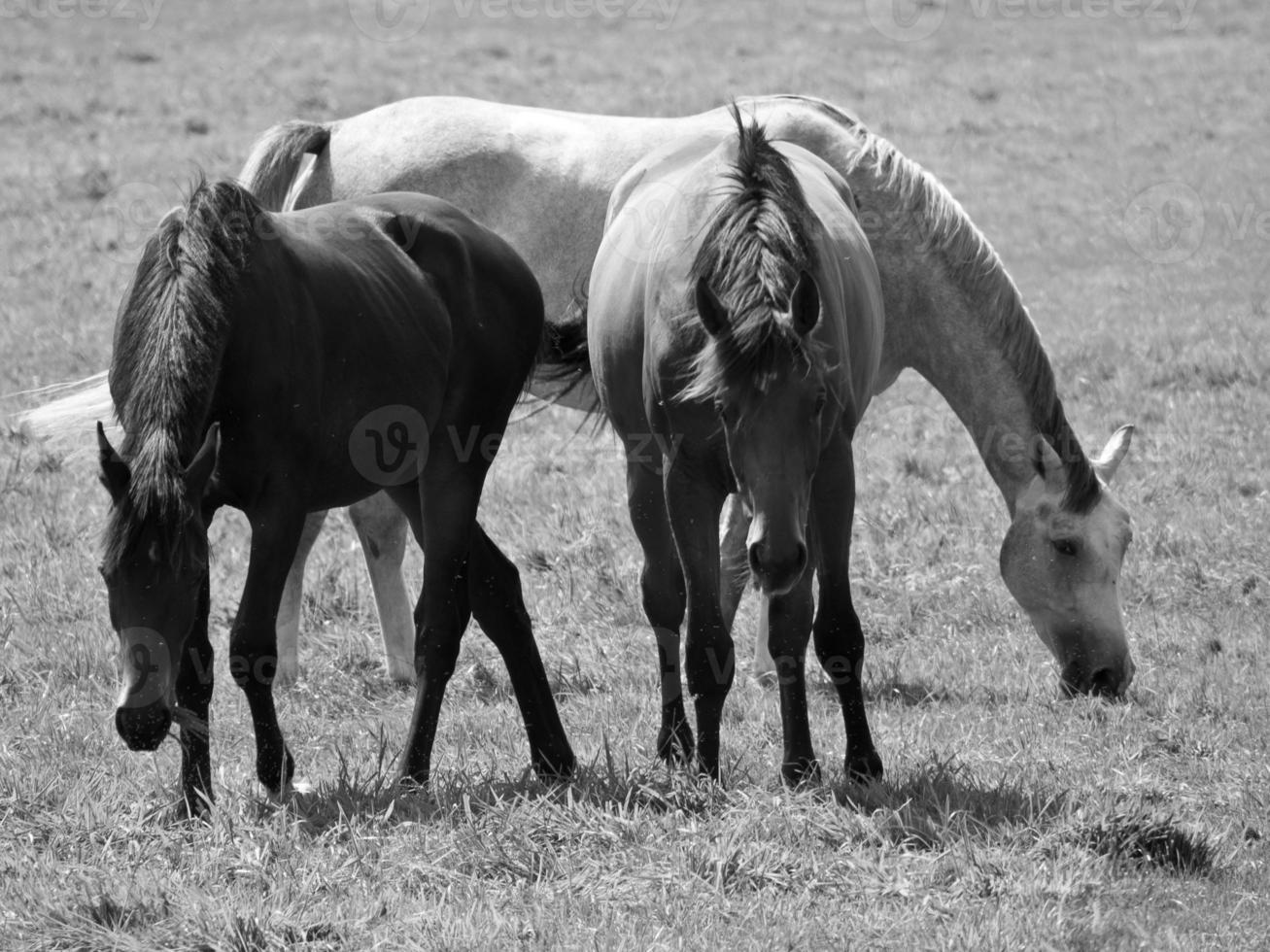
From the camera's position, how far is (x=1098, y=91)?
63.0 ft

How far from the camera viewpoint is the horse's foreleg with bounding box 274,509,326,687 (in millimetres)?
6215

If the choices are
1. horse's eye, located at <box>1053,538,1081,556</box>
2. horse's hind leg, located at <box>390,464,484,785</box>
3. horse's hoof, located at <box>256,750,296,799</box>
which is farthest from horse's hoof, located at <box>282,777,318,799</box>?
horse's eye, located at <box>1053,538,1081,556</box>

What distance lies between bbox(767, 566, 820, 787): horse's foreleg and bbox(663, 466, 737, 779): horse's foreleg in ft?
0.54

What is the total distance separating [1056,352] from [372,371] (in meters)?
7.53

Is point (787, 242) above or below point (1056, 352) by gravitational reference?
above

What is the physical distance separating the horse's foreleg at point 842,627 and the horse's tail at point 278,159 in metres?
3.76

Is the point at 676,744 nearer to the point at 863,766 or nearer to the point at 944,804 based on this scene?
the point at 863,766

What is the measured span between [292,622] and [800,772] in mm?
2668

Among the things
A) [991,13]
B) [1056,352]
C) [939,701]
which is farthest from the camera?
[991,13]

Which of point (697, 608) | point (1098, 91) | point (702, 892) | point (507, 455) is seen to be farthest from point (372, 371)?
point (1098, 91)

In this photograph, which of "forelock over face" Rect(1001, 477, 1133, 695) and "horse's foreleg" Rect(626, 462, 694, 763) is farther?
"forelock over face" Rect(1001, 477, 1133, 695)

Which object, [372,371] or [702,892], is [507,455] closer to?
[372,371]

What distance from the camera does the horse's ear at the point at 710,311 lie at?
13.2 feet

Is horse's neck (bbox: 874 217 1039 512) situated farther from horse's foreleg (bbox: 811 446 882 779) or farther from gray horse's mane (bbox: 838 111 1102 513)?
horse's foreleg (bbox: 811 446 882 779)
